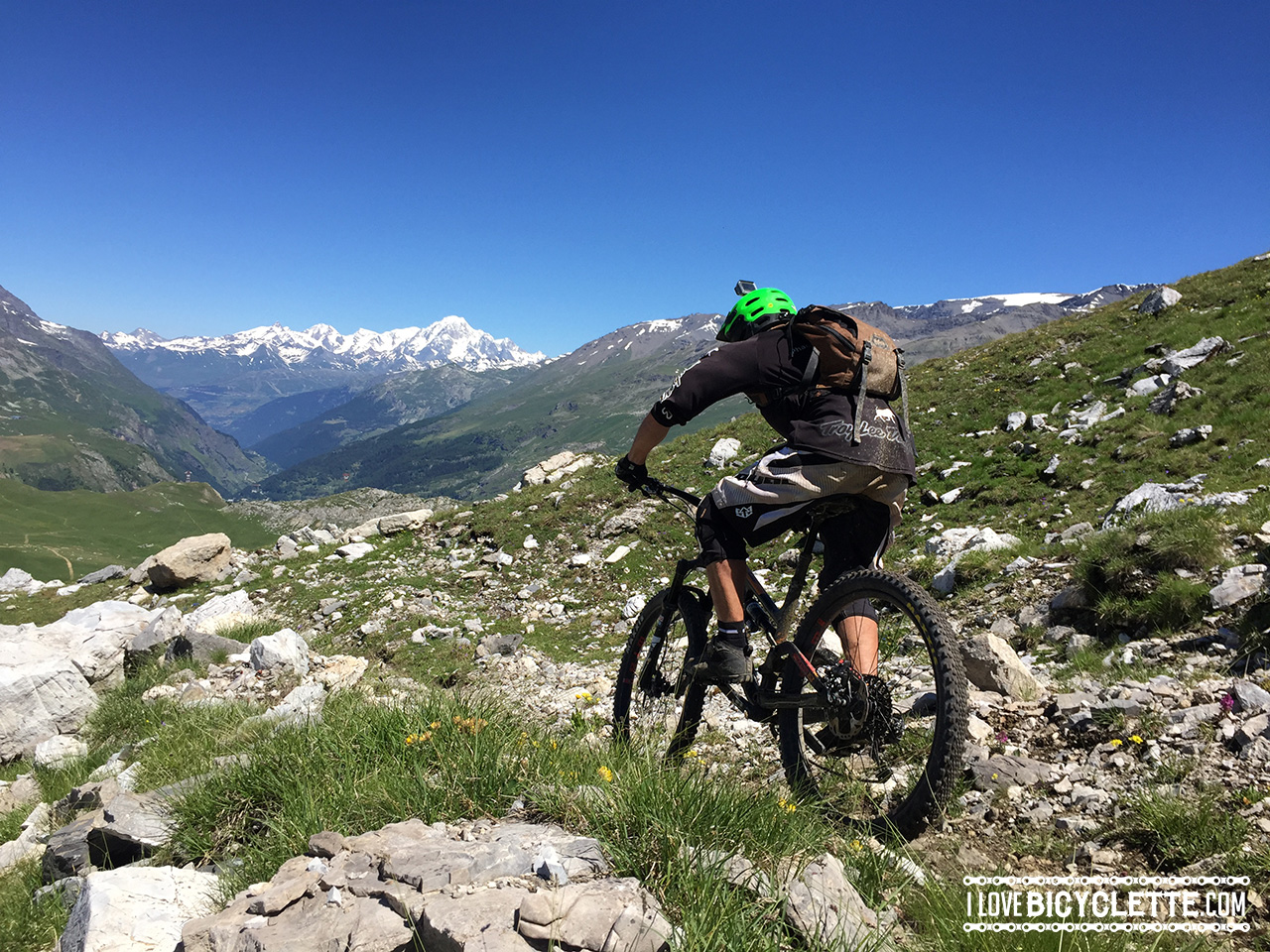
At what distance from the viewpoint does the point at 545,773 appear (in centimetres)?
371

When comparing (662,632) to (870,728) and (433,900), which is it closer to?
(870,728)

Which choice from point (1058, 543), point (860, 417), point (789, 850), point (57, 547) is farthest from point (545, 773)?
point (57, 547)

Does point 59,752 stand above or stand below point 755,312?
below

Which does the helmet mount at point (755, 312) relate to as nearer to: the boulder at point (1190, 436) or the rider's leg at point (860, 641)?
the rider's leg at point (860, 641)

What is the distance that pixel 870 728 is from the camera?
12.9ft

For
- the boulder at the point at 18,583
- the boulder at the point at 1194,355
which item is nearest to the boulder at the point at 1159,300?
the boulder at the point at 1194,355

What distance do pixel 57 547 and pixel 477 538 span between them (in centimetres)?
17134

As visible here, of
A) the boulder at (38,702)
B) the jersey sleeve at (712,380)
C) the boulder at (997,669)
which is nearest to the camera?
the jersey sleeve at (712,380)

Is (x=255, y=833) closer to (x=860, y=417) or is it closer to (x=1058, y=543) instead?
(x=860, y=417)

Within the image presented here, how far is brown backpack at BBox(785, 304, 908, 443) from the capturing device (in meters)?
4.25

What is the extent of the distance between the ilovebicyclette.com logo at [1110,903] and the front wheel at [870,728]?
2.10 feet

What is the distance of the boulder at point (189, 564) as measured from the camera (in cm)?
2094

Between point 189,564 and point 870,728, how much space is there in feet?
79.7

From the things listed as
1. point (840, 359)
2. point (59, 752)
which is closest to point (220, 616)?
point (59, 752)
